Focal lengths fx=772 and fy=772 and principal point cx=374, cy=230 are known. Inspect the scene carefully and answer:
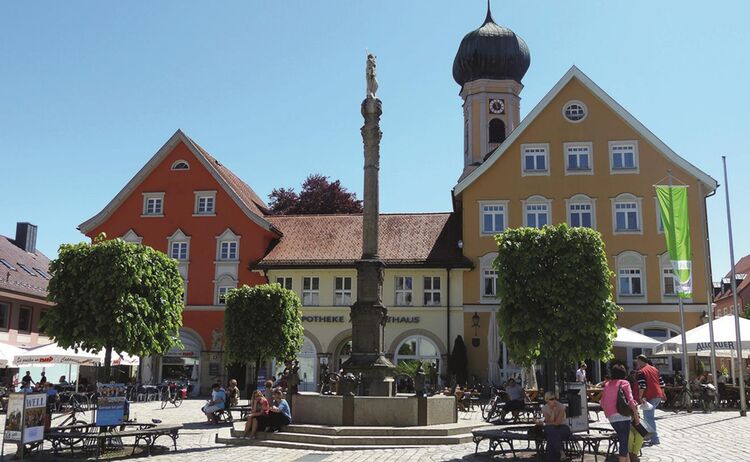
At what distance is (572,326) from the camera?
23.4 m

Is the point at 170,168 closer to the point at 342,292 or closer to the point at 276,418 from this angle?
the point at 342,292

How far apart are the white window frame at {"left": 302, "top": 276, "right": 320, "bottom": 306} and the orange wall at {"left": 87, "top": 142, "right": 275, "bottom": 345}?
2.17 metres

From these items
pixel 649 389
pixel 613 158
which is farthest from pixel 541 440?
pixel 613 158

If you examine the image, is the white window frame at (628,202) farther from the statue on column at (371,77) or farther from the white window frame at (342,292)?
the statue on column at (371,77)

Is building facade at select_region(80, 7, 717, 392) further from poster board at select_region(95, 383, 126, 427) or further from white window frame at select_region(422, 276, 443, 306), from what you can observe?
poster board at select_region(95, 383, 126, 427)

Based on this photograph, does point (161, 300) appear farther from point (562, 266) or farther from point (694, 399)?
point (694, 399)

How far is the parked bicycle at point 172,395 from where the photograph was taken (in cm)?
2948

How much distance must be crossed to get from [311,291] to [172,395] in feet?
27.5

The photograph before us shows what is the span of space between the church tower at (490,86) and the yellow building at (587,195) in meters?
10.7

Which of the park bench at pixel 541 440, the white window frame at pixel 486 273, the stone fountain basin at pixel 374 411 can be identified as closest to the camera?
the park bench at pixel 541 440

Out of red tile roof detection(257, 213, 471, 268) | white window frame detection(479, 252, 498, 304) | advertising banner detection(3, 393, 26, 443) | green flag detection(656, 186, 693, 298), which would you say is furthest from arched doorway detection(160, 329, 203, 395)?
advertising banner detection(3, 393, 26, 443)

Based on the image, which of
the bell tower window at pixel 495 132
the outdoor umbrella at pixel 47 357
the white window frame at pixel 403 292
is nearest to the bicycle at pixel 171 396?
the outdoor umbrella at pixel 47 357

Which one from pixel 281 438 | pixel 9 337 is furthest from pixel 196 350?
pixel 281 438

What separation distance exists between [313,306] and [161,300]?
15871 mm
